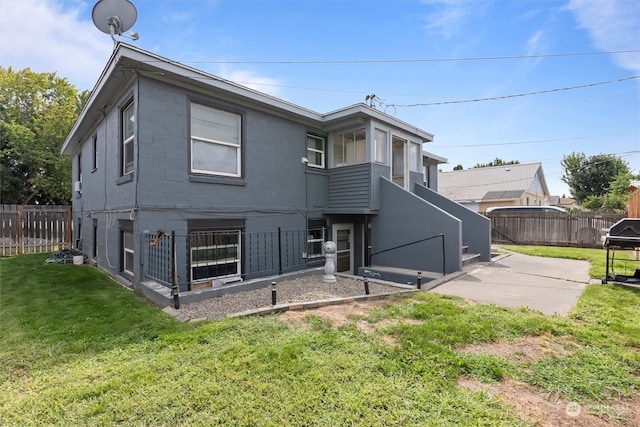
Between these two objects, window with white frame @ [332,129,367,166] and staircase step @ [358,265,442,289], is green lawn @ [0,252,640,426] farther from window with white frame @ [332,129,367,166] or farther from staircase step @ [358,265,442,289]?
window with white frame @ [332,129,367,166]

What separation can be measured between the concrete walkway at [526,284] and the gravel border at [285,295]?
1337 millimetres

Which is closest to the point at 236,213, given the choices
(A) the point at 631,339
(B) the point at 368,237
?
(B) the point at 368,237

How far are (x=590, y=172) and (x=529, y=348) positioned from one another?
1495 inches

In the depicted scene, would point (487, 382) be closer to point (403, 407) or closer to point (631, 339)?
point (403, 407)

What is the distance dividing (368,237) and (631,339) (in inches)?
239

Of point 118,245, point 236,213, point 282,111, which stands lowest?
point 118,245

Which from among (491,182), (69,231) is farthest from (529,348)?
(491,182)

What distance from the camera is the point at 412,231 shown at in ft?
26.6

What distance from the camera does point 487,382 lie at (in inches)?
104

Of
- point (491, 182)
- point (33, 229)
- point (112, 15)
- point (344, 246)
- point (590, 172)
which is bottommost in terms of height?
point (344, 246)

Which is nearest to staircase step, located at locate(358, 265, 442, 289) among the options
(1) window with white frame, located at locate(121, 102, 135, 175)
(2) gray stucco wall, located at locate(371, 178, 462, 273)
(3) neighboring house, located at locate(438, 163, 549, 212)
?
(2) gray stucco wall, located at locate(371, 178, 462, 273)

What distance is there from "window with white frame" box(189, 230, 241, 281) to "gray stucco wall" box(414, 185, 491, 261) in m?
6.72

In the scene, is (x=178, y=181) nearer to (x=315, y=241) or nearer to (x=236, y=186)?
(x=236, y=186)

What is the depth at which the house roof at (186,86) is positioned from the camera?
210 inches
